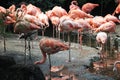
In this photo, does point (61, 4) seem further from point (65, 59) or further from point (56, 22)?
point (65, 59)

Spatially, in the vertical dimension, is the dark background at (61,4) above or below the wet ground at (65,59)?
above

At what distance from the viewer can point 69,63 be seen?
8.14 m

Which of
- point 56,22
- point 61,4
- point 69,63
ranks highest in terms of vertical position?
point 61,4

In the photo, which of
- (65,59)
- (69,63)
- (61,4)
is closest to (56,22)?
(65,59)

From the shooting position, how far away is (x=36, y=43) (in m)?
10.1

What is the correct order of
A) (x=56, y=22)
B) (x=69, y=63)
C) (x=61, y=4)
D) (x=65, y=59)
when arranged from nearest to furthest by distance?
(x=69, y=63)
(x=65, y=59)
(x=56, y=22)
(x=61, y=4)

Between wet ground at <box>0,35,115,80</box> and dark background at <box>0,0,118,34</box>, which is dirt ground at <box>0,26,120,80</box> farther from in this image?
dark background at <box>0,0,118,34</box>

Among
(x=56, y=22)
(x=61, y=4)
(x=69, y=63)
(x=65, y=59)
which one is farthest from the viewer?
(x=61, y=4)

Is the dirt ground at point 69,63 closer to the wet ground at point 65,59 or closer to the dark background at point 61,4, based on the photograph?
the wet ground at point 65,59

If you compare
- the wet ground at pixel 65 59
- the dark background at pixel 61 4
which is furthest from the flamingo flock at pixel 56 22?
the dark background at pixel 61 4

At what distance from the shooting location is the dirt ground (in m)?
7.13

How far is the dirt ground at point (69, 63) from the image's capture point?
23.4ft

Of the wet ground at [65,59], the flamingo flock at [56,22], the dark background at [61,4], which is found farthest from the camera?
the dark background at [61,4]

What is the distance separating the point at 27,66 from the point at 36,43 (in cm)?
551
